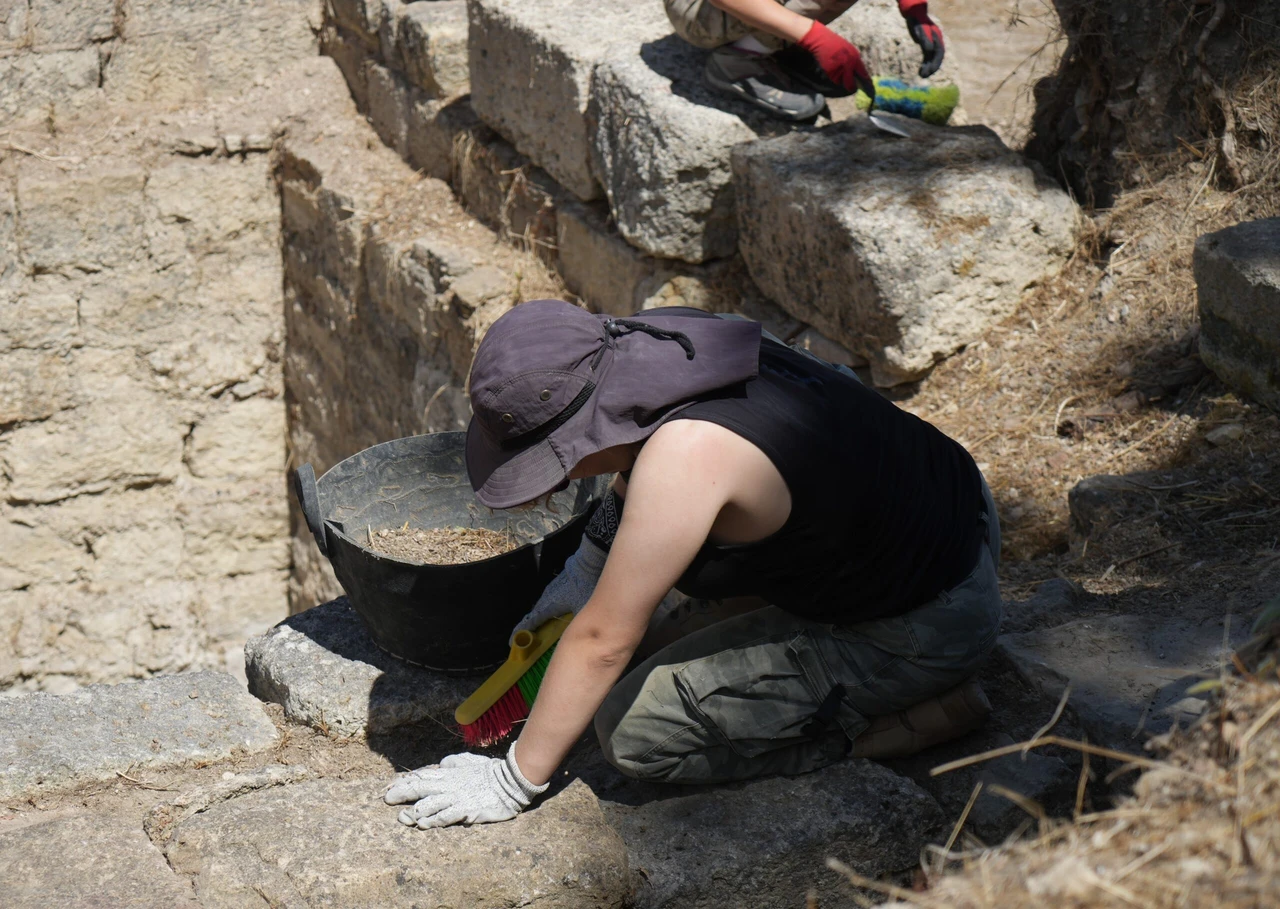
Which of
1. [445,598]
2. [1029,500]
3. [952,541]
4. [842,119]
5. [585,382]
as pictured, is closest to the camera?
[585,382]

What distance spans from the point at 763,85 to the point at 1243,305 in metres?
1.66

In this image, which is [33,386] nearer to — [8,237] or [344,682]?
[8,237]

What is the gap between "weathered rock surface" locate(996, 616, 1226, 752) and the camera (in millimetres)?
1975

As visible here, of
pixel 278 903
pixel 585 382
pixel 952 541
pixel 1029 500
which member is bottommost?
pixel 278 903

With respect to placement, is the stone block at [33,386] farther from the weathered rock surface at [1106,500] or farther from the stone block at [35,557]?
the weathered rock surface at [1106,500]

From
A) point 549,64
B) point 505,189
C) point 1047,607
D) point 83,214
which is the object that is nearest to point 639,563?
point 1047,607

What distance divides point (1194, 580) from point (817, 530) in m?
1.13

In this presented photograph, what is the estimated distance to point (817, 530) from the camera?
5.90ft

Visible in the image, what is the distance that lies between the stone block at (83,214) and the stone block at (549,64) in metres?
1.67

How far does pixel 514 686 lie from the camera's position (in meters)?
2.21

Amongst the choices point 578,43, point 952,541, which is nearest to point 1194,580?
point 952,541

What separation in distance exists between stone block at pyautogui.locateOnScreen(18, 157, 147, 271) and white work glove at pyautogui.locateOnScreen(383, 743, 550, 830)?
385cm

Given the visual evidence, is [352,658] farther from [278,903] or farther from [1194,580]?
[1194,580]

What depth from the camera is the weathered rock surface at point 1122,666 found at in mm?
1975
